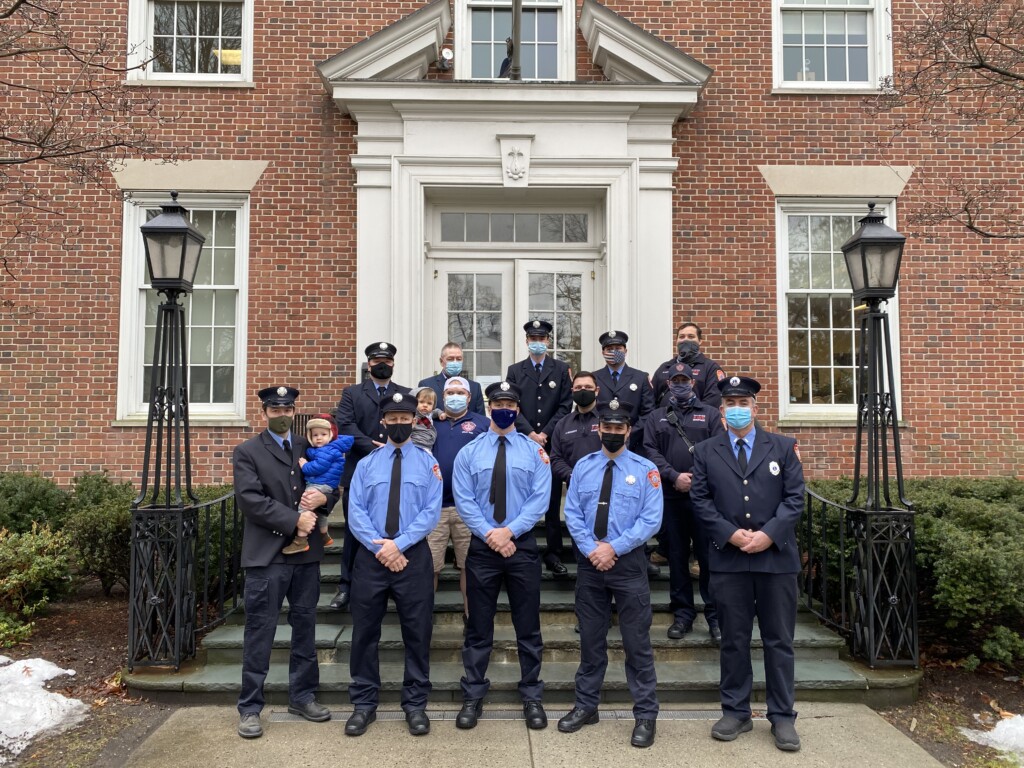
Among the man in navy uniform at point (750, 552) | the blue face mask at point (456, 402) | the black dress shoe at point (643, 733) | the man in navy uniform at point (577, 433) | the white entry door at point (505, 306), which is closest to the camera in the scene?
the black dress shoe at point (643, 733)

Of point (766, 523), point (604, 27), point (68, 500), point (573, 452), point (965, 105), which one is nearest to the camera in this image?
point (766, 523)

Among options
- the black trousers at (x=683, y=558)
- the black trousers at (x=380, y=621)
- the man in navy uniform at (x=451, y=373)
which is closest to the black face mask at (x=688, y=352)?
the black trousers at (x=683, y=558)

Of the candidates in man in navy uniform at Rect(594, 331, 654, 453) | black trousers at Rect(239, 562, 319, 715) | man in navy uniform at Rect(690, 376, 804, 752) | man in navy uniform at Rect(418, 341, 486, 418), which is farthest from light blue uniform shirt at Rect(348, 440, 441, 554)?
man in navy uniform at Rect(594, 331, 654, 453)

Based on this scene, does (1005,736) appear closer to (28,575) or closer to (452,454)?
(452,454)

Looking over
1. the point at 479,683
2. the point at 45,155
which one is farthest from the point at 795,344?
the point at 45,155

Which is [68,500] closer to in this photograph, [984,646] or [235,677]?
[235,677]

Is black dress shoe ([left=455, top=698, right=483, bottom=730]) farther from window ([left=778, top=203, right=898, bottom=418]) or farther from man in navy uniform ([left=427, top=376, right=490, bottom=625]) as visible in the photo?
window ([left=778, top=203, right=898, bottom=418])

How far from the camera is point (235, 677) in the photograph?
17.5 feet

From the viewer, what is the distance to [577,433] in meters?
5.88

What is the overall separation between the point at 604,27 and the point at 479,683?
23.8ft

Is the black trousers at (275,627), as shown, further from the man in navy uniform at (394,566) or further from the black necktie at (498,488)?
the black necktie at (498,488)

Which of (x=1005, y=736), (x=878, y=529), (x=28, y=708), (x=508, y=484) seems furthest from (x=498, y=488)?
(x=1005, y=736)

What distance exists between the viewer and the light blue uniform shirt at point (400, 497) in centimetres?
482

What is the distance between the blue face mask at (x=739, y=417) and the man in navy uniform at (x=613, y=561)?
61cm
